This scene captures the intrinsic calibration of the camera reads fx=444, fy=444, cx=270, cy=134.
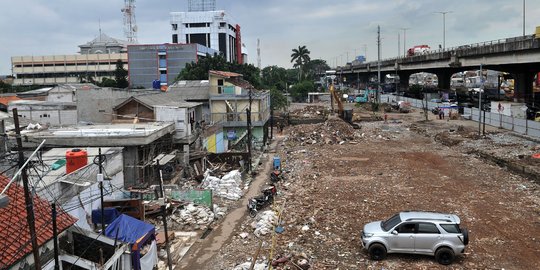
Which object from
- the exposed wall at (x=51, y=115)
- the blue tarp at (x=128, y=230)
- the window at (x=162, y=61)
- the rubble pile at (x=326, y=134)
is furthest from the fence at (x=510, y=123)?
the window at (x=162, y=61)

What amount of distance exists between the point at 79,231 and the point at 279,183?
1549 cm

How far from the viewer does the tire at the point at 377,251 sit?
1495 centimetres

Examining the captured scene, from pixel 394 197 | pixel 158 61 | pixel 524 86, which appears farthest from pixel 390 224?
pixel 158 61

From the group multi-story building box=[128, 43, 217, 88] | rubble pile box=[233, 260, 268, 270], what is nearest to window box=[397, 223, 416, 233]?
rubble pile box=[233, 260, 268, 270]

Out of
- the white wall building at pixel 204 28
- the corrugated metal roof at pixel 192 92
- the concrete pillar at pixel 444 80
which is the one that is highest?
the white wall building at pixel 204 28

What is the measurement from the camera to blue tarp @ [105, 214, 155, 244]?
1372 cm

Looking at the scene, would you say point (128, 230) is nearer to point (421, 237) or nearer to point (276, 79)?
point (421, 237)

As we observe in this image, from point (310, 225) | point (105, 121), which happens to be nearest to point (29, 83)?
point (105, 121)

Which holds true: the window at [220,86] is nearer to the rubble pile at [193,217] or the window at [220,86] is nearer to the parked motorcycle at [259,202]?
the parked motorcycle at [259,202]

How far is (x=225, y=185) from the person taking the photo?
24.8 m

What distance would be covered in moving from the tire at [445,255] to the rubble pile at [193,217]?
31.4ft

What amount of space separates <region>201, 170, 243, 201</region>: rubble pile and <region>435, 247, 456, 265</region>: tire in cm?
1158

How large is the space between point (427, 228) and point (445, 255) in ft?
3.39

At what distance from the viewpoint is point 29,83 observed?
4555 inches
